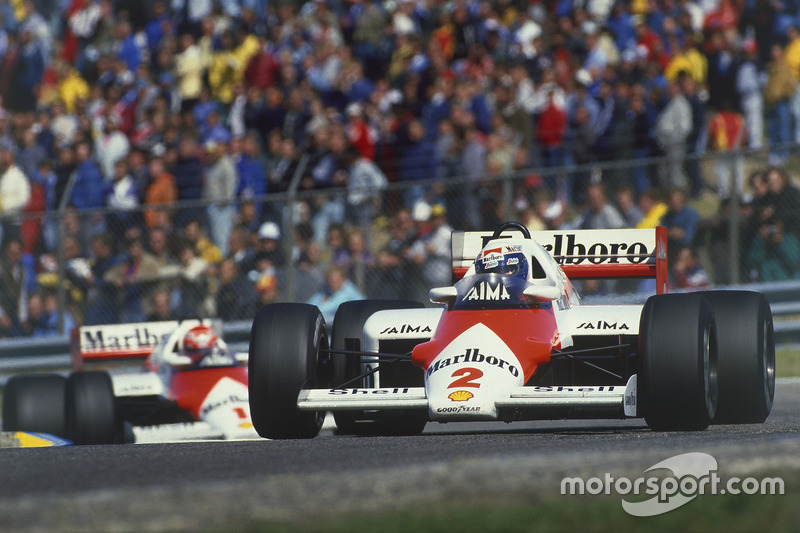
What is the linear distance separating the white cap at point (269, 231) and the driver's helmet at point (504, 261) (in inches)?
239

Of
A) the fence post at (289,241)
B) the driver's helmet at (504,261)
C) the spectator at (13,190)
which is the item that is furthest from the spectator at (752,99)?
the spectator at (13,190)

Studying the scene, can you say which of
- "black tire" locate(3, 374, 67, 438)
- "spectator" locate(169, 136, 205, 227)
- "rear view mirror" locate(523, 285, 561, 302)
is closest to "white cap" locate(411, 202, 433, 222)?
"spectator" locate(169, 136, 205, 227)

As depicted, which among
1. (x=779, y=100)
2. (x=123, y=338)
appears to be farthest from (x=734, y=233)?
(x=123, y=338)

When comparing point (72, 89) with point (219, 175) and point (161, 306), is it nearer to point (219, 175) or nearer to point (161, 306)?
point (219, 175)

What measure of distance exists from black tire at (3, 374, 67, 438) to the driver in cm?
109

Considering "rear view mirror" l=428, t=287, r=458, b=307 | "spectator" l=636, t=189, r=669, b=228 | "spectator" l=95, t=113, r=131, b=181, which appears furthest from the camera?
"spectator" l=95, t=113, r=131, b=181

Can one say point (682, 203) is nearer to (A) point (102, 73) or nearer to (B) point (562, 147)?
(B) point (562, 147)

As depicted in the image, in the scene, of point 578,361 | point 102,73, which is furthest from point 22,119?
point 578,361

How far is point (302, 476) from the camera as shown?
4.53 meters

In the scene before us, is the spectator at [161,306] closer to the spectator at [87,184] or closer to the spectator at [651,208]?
the spectator at [87,184]

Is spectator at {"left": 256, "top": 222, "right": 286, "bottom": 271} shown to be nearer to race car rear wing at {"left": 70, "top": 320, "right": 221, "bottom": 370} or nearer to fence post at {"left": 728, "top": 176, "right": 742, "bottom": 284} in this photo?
race car rear wing at {"left": 70, "top": 320, "right": 221, "bottom": 370}

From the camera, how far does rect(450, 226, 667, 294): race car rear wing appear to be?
349 inches

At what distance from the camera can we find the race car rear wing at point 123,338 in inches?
465

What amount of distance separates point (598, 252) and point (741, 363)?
1.69m
